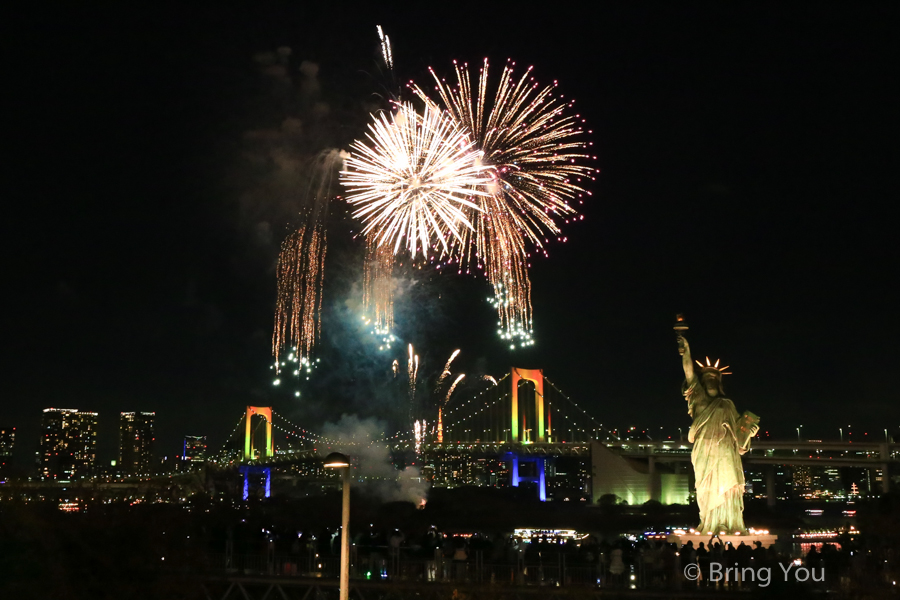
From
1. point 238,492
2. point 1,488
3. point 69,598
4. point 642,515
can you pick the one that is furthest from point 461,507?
point 69,598

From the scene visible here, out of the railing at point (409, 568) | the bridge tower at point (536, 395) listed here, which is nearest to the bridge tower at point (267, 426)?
the bridge tower at point (536, 395)

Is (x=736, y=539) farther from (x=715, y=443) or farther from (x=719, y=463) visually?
(x=715, y=443)

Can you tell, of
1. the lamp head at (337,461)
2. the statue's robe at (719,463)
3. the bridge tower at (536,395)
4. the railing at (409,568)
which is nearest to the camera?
the lamp head at (337,461)

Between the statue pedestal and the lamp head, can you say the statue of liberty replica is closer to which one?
the statue pedestal

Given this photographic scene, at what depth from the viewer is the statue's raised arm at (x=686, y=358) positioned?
2203 centimetres

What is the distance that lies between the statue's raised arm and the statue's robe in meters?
0.59

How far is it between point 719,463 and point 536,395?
2551 inches

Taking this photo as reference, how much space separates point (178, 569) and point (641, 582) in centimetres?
1037

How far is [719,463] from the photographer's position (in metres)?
22.0

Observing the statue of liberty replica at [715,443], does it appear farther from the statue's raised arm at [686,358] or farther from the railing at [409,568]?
the railing at [409,568]

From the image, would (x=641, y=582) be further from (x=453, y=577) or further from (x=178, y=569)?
(x=178, y=569)

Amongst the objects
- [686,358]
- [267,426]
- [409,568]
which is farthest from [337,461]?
[267,426]

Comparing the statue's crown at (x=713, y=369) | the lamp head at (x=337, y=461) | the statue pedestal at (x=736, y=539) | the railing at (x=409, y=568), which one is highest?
the statue's crown at (x=713, y=369)

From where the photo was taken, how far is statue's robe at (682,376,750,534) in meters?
21.9
